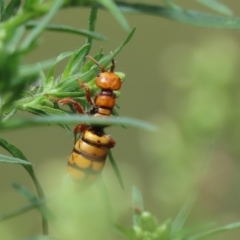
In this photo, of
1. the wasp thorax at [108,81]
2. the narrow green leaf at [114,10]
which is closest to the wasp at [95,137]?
the wasp thorax at [108,81]

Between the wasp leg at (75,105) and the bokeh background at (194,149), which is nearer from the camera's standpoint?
the wasp leg at (75,105)

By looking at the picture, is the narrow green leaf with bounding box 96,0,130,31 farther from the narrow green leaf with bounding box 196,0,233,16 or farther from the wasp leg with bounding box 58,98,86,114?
the wasp leg with bounding box 58,98,86,114

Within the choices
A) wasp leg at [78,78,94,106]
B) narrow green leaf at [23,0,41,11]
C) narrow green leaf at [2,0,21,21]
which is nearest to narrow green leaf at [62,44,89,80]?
wasp leg at [78,78,94,106]

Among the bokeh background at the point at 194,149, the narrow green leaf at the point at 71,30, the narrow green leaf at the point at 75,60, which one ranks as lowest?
the bokeh background at the point at 194,149

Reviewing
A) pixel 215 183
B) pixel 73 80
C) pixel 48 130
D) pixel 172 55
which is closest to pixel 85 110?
pixel 73 80

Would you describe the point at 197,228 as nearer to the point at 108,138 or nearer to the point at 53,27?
the point at 53,27

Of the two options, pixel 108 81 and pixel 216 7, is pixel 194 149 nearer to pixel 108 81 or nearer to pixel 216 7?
pixel 108 81

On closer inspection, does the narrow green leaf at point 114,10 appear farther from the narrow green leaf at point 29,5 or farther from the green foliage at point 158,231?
the green foliage at point 158,231
